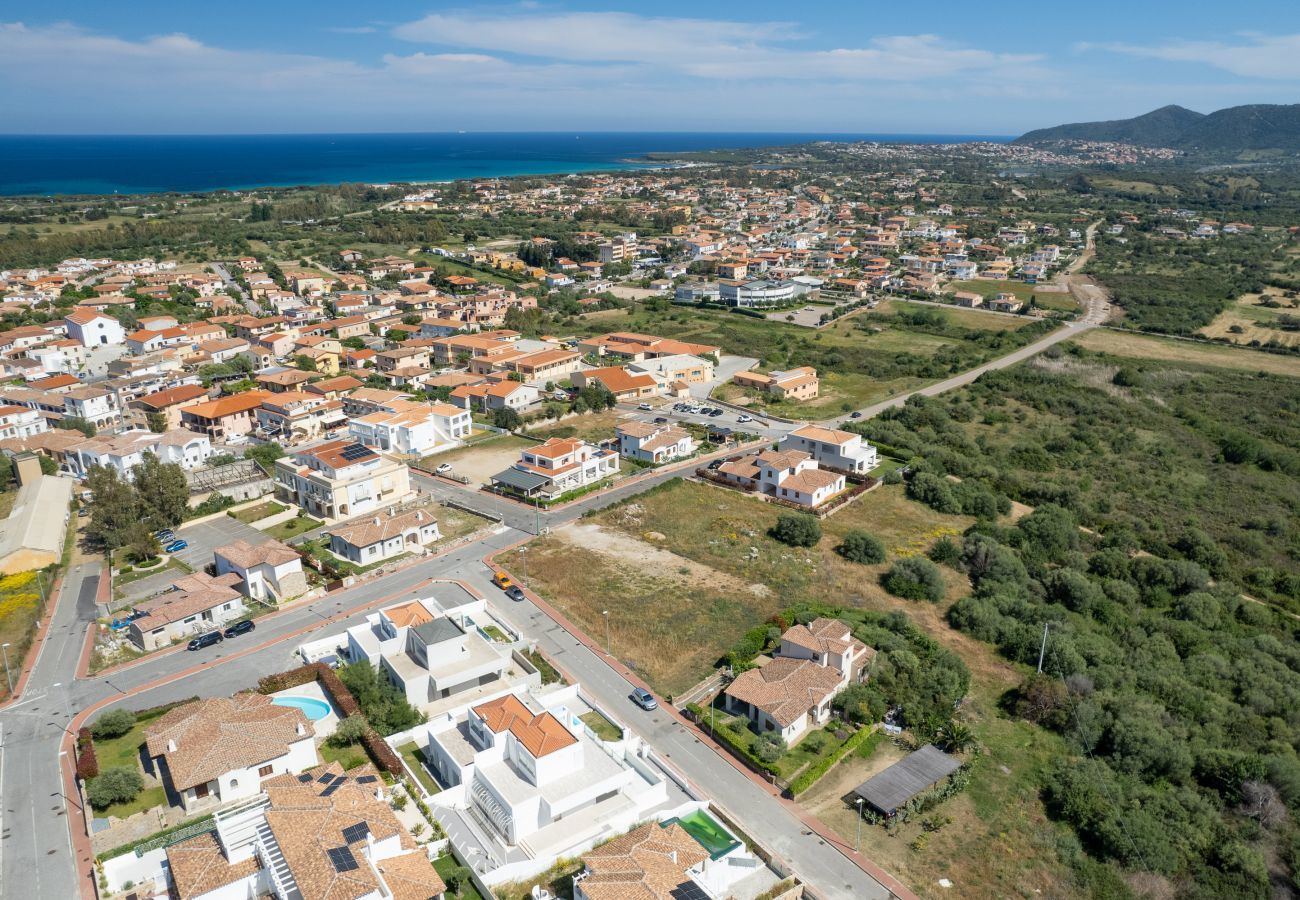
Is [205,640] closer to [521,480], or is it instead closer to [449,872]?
[449,872]

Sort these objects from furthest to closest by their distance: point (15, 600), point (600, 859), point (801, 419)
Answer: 1. point (801, 419)
2. point (15, 600)
3. point (600, 859)

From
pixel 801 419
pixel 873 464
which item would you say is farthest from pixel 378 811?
pixel 801 419

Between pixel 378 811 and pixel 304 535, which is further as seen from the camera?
pixel 304 535

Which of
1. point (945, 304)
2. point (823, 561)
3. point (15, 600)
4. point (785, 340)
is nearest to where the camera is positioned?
point (15, 600)

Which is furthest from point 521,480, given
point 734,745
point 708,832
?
point 708,832

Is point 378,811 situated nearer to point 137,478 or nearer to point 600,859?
point 600,859

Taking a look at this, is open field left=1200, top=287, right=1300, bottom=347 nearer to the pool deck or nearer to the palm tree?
the palm tree

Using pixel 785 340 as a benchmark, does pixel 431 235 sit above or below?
above
